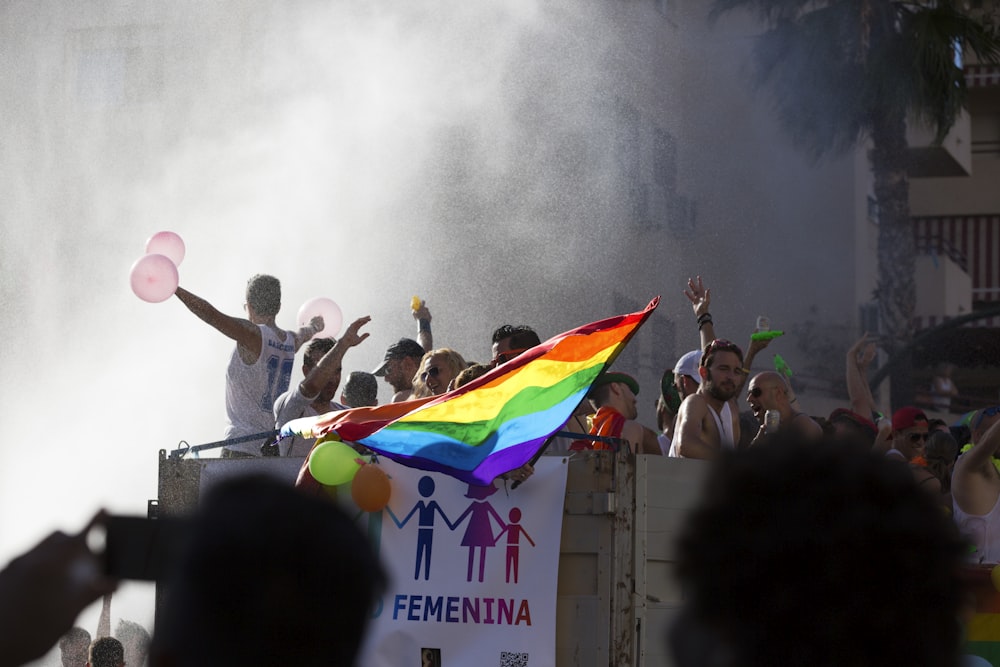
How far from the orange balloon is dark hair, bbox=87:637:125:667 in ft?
4.14

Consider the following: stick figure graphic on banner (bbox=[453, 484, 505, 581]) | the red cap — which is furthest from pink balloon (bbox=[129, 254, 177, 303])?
the red cap

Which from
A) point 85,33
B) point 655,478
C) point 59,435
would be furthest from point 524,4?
point 655,478

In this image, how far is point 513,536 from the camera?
4812mm

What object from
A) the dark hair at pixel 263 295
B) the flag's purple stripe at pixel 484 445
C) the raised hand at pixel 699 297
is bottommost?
the flag's purple stripe at pixel 484 445

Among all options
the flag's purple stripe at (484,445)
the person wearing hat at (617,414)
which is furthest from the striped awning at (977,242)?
the flag's purple stripe at (484,445)

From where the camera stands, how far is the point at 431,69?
13.7m

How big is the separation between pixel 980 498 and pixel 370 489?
241 cm

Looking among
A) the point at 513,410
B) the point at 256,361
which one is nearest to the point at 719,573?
the point at 513,410

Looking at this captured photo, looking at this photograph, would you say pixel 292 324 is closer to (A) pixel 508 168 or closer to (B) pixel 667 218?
(A) pixel 508 168

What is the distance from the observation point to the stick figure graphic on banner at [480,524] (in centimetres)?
485

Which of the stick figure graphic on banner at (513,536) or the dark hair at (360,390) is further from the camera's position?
the dark hair at (360,390)

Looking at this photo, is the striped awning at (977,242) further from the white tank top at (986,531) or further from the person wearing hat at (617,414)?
the person wearing hat at (617,414)

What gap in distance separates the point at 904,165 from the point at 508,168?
571 cm

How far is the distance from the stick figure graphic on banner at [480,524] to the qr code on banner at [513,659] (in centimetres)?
27
